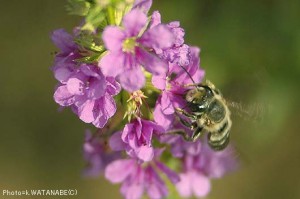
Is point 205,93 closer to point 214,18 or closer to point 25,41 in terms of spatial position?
point 214,18

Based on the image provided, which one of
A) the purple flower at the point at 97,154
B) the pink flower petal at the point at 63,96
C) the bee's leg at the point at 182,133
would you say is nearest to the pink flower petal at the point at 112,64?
the pink flower petal at the point at 63,96

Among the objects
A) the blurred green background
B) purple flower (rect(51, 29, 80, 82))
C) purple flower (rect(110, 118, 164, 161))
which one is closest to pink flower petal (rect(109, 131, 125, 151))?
purple flower (rect(110, 118, 164, 161))

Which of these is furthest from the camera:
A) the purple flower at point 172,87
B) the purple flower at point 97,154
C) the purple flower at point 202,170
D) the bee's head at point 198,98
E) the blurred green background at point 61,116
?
the blurred green background at point 61,116

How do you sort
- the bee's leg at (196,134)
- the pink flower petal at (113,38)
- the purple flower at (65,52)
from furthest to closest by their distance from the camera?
the bee's leg at (196,134) → the purple flower at (65,52) → the pink flower petal at (113,38)

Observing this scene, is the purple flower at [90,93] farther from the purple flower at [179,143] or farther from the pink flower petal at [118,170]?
the pink flower petal at [118,170]

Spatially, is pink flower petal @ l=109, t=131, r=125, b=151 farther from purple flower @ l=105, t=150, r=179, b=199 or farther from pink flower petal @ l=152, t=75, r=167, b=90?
pink flower petal @ l=152, t=75, r=167, b=90

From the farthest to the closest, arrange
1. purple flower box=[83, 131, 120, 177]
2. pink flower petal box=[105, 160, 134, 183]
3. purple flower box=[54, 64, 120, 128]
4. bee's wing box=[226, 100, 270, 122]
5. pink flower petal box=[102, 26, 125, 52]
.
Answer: purple flower box=[83, 131, 120, 177] → pink flower petal box=[105, 160, 134, 183] → bee's wing box=[226, 100, 270, 122] → purple flower box=[54, 64, 120, 128] → pink flower petal box=[102, 26, 125, 52]

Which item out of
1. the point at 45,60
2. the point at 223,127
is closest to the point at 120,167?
the point at 223,127

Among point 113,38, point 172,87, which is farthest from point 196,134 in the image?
point 113,38
